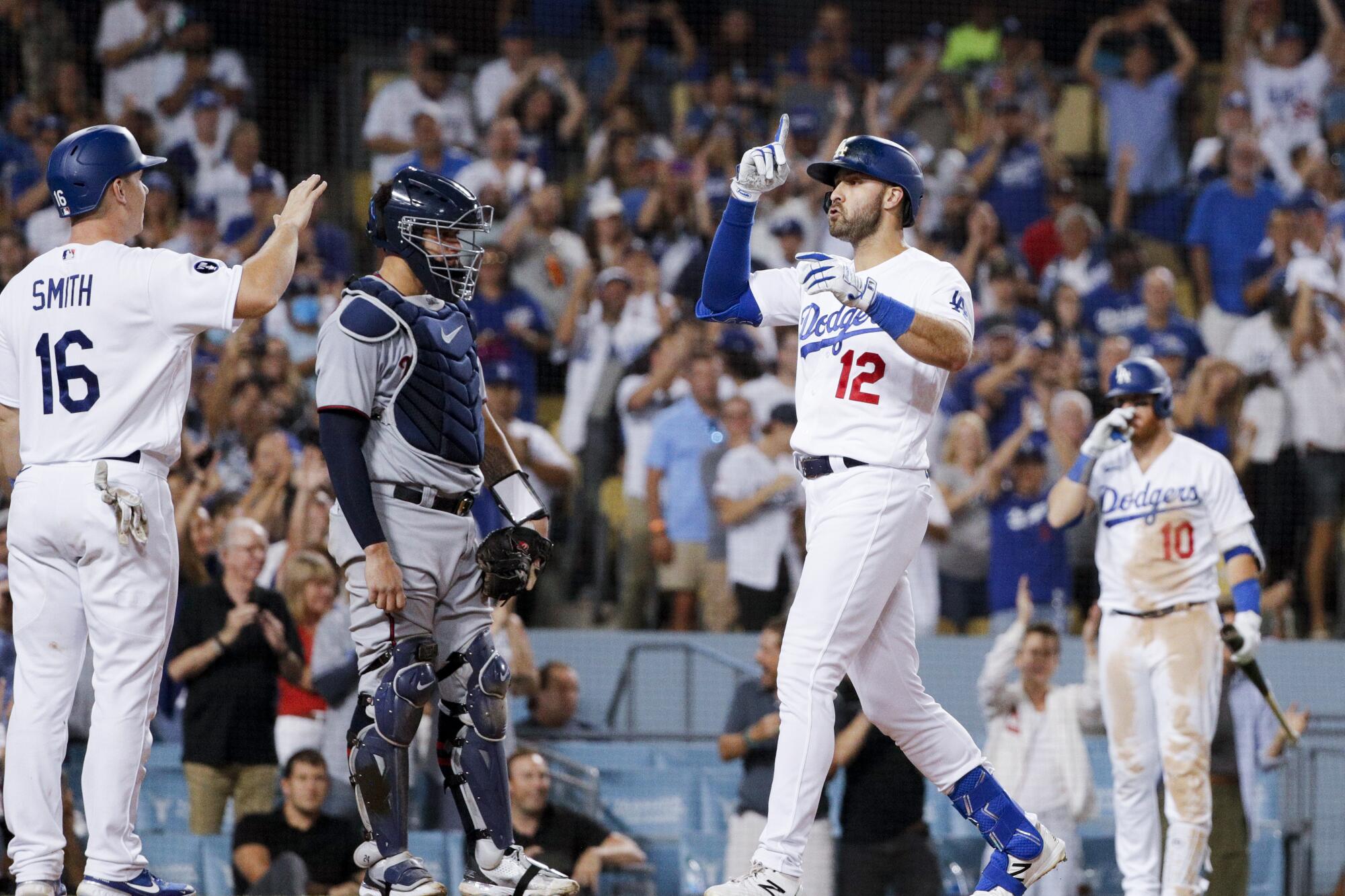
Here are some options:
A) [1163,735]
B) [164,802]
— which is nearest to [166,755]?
[164,802]

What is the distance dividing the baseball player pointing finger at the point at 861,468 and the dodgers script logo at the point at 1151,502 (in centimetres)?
187

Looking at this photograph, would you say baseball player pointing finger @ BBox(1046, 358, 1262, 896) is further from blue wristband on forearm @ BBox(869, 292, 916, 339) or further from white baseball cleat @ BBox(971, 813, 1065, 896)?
blue wristband on forearm @ BBox(869, 292, 916, 339)

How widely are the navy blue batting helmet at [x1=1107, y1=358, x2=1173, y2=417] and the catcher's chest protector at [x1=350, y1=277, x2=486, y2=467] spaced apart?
2.74 meters

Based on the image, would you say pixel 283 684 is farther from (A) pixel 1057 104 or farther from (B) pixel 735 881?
(A) pixel 1057 104

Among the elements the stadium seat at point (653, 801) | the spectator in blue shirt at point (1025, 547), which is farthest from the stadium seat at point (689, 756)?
the spectator in blue shirt at point (1025, 547)

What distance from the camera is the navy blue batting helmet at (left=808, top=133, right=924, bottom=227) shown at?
163 inches

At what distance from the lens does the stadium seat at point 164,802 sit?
281 inches

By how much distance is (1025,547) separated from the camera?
8414mm

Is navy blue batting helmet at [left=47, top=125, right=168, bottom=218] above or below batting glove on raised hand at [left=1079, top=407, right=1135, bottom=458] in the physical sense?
above

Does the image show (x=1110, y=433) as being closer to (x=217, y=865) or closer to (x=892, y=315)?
(x=892, y=315)

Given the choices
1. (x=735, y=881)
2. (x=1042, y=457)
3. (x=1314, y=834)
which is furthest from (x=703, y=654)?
(x=735, y=881)

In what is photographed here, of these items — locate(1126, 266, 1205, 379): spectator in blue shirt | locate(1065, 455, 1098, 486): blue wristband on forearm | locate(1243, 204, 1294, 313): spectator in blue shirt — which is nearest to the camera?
locate(1065, 455, 1098, 486): blue wristband on forearm

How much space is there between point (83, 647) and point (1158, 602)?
3620 mm

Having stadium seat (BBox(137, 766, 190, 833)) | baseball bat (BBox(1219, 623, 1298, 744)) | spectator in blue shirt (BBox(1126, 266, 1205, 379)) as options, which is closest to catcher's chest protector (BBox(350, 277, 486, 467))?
baseball bat (BBox(1219, 623, 1298, 744))
